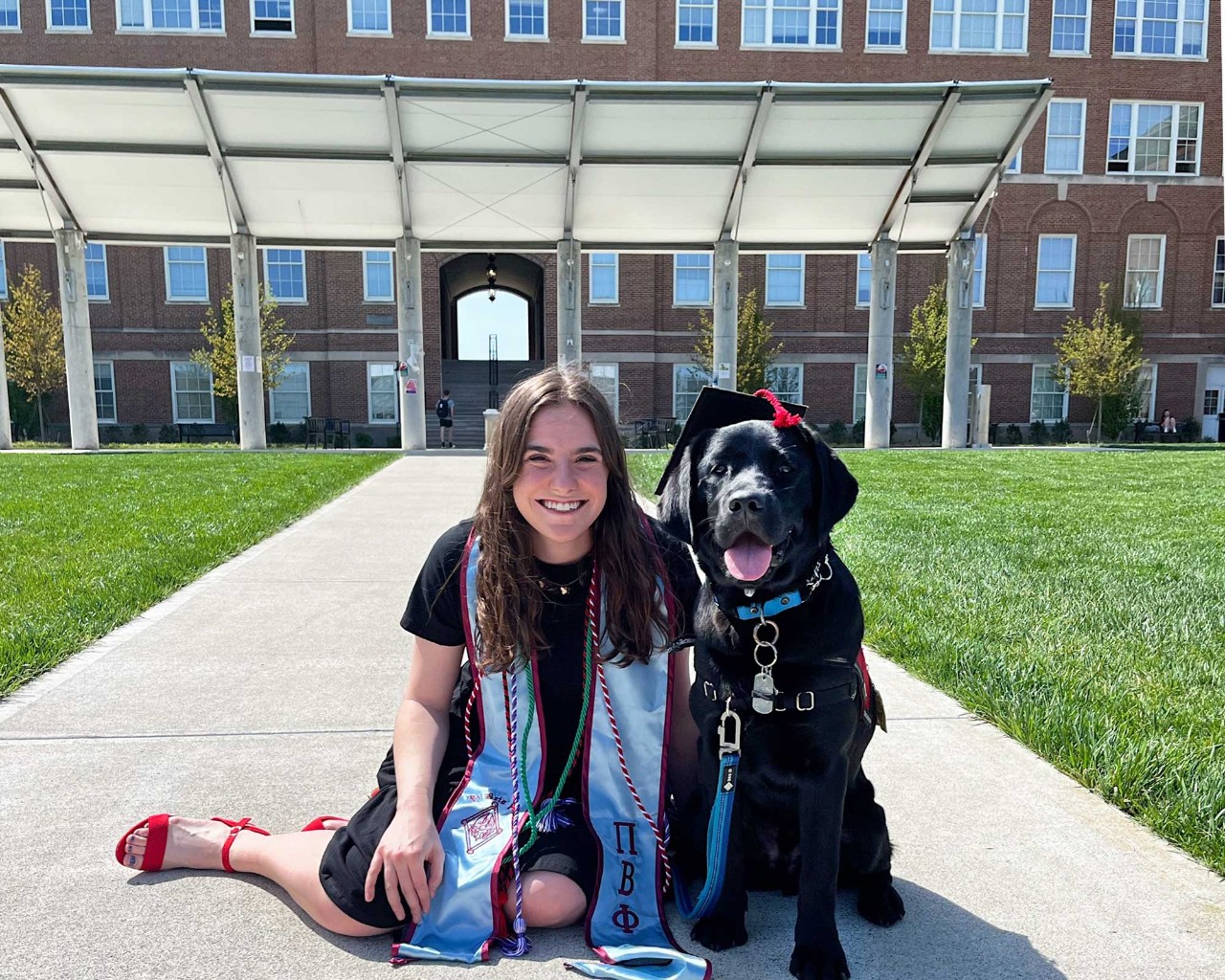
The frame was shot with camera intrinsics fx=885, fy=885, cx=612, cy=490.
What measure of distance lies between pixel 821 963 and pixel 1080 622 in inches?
144

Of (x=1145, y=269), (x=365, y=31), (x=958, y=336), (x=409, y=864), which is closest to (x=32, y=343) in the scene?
(x=365, y=31)

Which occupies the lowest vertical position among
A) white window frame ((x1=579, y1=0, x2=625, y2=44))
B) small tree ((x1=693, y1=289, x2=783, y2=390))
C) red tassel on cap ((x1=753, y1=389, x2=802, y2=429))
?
red tassel on cap ((x1=753, y1=389, x2=802, y2=429))

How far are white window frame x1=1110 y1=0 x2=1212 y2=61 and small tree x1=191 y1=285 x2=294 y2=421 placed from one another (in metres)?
29.7

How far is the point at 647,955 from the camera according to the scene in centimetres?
210

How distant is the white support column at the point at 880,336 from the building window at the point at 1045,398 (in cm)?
1372

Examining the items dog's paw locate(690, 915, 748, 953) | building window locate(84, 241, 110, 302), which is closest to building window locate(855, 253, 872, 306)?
building window locate(84, 241, 110, 302)

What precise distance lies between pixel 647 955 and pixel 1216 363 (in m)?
37.8

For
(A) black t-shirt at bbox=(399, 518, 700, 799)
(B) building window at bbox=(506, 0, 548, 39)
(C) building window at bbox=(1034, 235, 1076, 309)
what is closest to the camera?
(A) black t-shirt at bbox=(399, 518, 700, 799)

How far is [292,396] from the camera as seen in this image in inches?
1225

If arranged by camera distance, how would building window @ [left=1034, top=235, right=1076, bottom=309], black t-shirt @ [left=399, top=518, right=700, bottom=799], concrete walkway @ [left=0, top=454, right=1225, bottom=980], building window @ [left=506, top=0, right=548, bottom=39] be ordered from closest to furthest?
concrete walkway @ [left=0, top=454, right=1225, bottom=980] < black t-shirt @ [left=399, top=518, right=700, bottom=799] < building window @ [left=506, top=0, right=548, bottom=39] < building window @ [left=1034, top=235, right=1076, bottom=309]

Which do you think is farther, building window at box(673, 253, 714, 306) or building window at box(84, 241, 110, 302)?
building window at box(673, 253, 714, 306)

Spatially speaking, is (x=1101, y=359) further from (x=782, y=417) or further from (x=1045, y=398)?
(x=782, y=417)

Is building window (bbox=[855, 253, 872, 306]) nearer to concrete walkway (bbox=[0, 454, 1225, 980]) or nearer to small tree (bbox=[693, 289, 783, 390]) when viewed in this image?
small tree (bbox=[693, 289, 783, 390])

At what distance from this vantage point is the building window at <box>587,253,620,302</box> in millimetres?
30188
